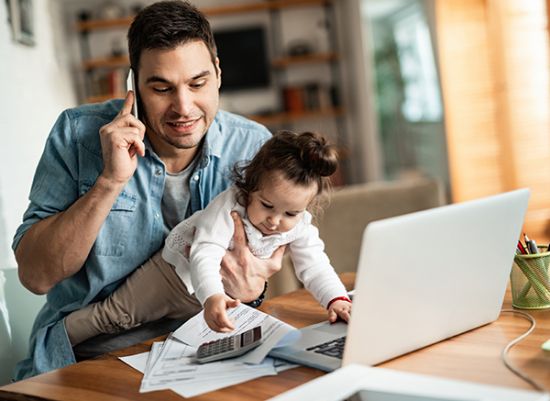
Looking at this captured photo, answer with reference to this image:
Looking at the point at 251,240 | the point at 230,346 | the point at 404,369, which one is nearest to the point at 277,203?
the point at 251,240

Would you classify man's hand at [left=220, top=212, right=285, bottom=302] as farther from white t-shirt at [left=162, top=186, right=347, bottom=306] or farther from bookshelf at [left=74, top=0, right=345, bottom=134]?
bookshelf at [left=74, top=0, right=345, bottom=134]

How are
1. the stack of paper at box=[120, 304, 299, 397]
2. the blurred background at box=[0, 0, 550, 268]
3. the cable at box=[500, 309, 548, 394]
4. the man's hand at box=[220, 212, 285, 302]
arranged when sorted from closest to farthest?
1. the cable at box=[500, 309, 548, 394]
2. the stack of paper at box=[120, 304, 299, 397]
3. the man's hand at box=[220, 212, 285, 302]
4. the blurred background at box=[0, 0, 550, 268]

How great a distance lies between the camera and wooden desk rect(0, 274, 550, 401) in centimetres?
100

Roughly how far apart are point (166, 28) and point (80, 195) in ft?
1.46

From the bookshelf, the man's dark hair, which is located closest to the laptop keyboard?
the man's dark hair

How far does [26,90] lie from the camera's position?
3074mm

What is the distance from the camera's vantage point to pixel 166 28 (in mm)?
1581

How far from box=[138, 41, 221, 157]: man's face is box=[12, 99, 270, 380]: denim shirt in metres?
0.09

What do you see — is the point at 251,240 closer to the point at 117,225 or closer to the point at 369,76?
the point at 117,225

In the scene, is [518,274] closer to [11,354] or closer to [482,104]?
[11,354]

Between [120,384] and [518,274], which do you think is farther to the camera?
[518,274]

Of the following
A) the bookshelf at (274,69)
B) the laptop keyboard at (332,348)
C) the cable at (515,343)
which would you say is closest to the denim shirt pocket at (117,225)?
the laptop keyboard at (332,348)

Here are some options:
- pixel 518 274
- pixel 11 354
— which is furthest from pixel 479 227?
pixel 11 354

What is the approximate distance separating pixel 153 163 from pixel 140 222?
5.8 inches
